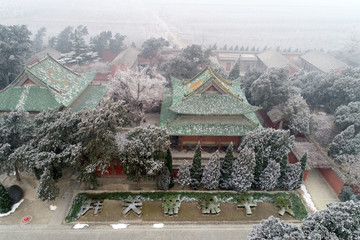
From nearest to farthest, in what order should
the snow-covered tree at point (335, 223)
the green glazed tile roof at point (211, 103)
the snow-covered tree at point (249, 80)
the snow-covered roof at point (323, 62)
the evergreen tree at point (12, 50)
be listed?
the snow-covered tree at point (335, 223) → the green glazed tile roof at point (211, 103) → the snow-covered tree at point (249, 80) → the evergreen tree at point (12, 50) → the snow-covered roof at point (323, 62)

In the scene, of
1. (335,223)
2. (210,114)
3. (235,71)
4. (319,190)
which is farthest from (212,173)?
(235,71)

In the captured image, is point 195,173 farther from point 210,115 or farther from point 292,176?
point 292,176

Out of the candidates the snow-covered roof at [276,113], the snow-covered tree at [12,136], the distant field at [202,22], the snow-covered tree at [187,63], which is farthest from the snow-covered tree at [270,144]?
the distant field at [202,22]

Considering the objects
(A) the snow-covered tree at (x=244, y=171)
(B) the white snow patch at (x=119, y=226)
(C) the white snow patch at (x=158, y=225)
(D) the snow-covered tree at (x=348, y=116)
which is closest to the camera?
(B) the white snow patch at (x=119, y=226)

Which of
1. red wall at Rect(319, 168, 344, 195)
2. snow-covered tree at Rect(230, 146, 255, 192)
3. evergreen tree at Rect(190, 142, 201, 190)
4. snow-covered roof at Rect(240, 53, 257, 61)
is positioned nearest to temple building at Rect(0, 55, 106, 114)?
evergreen tree at Rect(190, 142, 201, 190)

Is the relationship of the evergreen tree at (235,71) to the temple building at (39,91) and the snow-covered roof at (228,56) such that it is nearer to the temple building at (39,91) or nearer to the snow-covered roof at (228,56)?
the snow-covered roof at (228,56)

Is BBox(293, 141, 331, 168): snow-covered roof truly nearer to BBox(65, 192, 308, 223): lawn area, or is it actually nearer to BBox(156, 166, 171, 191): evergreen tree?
BBox(65, 192, 308, 223): lawn area
